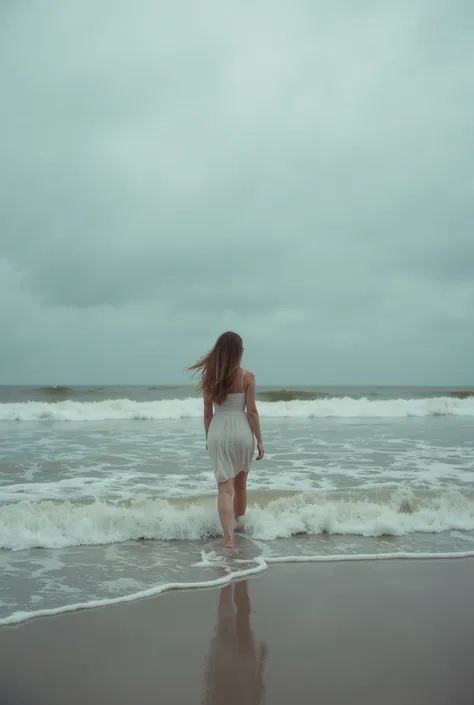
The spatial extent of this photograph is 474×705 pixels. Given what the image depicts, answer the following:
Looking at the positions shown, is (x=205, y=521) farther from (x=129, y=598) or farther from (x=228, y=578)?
(x=129, y=598)

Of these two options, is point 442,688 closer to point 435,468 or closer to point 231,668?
point 231,668

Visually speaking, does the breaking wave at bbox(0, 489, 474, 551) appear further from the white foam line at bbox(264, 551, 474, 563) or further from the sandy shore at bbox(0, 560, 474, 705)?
the sandy shore at bbox(0, 560, 474, 705)

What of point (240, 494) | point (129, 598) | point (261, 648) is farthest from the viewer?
point (240, 494)

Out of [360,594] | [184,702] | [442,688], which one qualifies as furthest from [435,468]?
[184,702]

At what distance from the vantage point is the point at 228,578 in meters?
3.96

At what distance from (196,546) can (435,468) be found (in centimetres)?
525

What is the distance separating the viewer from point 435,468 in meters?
8.71

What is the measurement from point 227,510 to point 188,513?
691 millimetres

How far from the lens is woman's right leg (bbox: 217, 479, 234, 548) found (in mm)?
4794

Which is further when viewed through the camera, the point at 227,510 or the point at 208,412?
the point at 208,412

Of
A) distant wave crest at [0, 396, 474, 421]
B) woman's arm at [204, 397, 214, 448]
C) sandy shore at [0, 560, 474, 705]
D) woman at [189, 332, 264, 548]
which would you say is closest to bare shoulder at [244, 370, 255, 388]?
woman at [189, 332, 264, 548]

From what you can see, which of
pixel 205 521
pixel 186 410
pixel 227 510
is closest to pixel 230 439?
pixel 227 510

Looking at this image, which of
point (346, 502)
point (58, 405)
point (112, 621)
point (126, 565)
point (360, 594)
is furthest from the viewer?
point (58, 405)

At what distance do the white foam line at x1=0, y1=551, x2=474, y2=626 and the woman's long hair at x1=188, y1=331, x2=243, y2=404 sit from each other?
4.95 feet
